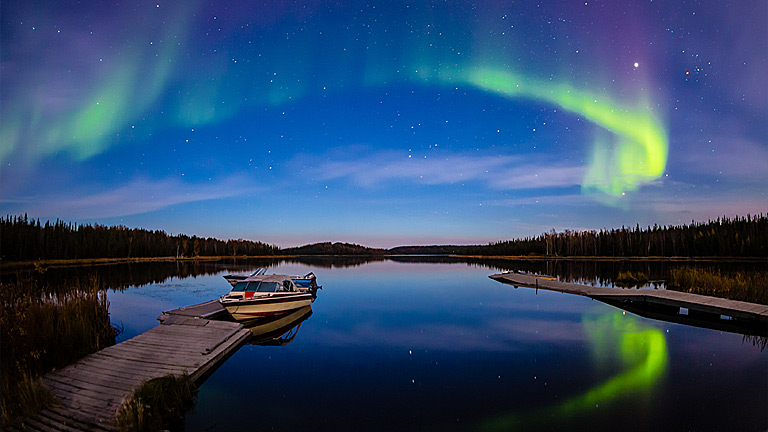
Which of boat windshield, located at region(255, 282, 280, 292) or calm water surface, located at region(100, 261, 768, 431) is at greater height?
boat windshield, located at region(255, 282, 280, 292)

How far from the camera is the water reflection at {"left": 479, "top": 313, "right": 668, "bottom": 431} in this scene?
9690 mm

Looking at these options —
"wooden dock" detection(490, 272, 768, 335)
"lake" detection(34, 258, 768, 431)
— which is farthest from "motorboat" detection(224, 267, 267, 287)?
"wooden dock" detection(490, 272, 768, 335)

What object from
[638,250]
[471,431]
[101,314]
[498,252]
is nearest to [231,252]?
[498,252]

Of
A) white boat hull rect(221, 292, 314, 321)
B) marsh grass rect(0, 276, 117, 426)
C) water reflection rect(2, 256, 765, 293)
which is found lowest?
water reflection rect(2, 256, 765, 293)

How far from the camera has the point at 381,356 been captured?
1605 centimetres

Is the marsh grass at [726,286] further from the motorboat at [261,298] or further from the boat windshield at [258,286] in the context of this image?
the boat windshield at [258,286]

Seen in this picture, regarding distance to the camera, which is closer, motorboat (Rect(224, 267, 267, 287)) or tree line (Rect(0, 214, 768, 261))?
motorboat (Rect(224, 267, 267, 287))

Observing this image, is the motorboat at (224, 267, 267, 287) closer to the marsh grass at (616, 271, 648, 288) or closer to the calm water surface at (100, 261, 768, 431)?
the calm water surface at (100, 261, 768, 431)

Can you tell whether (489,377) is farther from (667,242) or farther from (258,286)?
(667,242)

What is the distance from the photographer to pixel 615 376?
13008mm

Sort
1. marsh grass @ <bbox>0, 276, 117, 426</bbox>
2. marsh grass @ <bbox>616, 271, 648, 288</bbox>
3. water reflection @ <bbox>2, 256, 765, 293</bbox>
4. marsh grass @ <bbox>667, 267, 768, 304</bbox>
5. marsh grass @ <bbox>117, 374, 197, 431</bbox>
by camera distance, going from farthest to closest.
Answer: water reflection @ <bbox>2, 256, 765, 293</bbox>
marsh grass @ <bbox>616, 271, 648, 288</bbox>
marsh grass @ <bbox>667, 267, 768, 304</bbox>
marsh grass @ <bbox>0, 276, 117, 426</bbox>
marsh grass @ <bbox>117, 374, 197, 431</bbox>

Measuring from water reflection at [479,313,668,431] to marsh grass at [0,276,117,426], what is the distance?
985cm

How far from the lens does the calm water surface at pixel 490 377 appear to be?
9.70 m

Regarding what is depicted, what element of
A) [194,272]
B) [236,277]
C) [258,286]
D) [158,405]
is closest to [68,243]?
[194,272]
